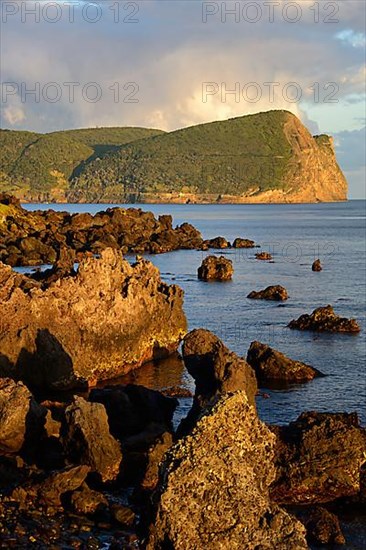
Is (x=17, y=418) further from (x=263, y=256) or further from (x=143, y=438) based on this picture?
(x=263, y=256)

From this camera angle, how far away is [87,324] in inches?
1422

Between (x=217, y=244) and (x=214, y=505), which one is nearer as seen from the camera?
(x=214, y=505)

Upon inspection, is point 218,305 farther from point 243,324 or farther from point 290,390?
point 290,390

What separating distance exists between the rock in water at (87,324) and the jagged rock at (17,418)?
7347 millimetres

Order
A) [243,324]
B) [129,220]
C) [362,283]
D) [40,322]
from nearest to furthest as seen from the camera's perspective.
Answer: [40,322], [243,324], [362,283], [129,220]

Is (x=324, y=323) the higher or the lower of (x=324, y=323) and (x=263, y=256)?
the lower

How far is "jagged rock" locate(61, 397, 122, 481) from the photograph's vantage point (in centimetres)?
2200

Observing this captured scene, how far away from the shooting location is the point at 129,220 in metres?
132

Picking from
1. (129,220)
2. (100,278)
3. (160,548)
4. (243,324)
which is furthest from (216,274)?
(160,548)

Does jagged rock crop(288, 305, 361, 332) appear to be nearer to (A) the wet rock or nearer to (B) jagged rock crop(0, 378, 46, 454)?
(B) jagged rock crop(0, 378, 46, 454)

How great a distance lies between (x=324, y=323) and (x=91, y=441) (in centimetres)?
3130

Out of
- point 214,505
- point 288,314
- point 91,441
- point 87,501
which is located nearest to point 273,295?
point 288,314

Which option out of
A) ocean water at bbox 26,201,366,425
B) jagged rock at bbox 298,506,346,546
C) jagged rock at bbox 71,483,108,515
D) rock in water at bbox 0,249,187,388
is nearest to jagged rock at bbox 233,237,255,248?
ocean water at bbox 26,201,366,425

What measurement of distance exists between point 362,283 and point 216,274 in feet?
49.2
